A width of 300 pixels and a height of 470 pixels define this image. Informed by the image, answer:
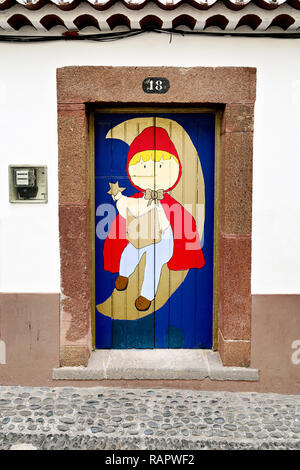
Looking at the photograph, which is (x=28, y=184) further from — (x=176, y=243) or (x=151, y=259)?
(x=176, y=243)

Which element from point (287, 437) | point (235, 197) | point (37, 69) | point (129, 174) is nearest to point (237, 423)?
point (287, 437)

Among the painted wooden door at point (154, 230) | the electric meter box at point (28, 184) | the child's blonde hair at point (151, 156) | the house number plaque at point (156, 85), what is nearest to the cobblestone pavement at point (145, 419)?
the painted wooden door at point (154, 230)

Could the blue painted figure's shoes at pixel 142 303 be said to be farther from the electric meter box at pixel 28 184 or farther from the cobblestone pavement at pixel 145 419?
the electric meter box at pixel 28 184

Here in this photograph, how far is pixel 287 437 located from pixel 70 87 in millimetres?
3342

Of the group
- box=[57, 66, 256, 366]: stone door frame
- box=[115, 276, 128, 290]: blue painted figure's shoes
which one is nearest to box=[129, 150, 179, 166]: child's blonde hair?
box=[57, 66, 256, 366]: stone door frame

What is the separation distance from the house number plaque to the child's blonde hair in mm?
558

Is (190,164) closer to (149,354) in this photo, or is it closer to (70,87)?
(70,87)

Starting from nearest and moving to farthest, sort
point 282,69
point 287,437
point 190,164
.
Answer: point 287,437
point 282,69
point 190,164

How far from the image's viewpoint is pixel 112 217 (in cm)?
384

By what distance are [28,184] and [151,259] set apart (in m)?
1.34

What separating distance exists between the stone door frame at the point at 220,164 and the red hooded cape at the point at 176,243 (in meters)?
0.26

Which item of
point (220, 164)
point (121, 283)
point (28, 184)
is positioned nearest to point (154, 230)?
point (121, 283)

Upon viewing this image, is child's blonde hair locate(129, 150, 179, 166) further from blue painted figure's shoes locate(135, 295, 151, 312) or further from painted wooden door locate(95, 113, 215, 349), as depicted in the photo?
blue painted figure's shoes locate(135, 295, 151, 312)
